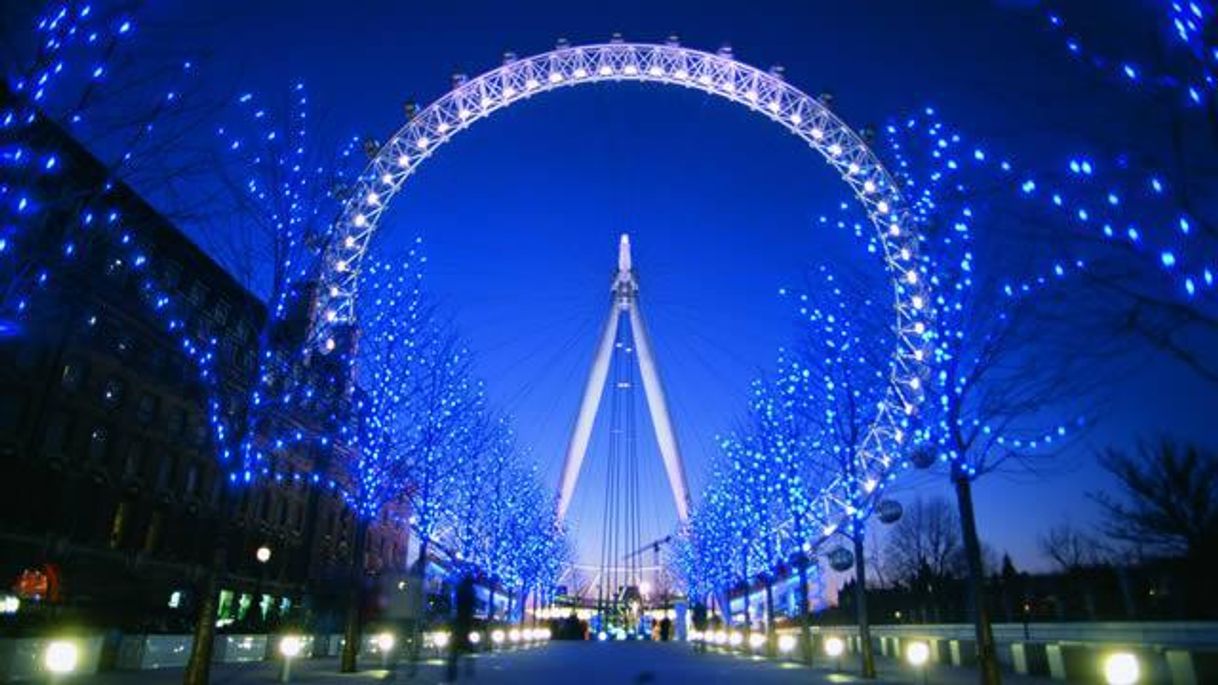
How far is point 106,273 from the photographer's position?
124 feet

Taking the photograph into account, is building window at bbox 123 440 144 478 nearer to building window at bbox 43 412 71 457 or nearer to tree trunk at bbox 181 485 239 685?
building window at bbox 43 412 71 457

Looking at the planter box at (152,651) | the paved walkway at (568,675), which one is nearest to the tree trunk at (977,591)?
the paved walkway at (568,675)

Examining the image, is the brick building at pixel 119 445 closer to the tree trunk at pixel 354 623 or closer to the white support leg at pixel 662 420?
the tree trunk at pixel 354 623

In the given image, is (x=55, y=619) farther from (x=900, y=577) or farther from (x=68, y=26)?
(x=900, y=577)

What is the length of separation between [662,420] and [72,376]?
157 ft

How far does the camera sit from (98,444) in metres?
40.1

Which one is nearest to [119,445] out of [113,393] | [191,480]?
[113,393]

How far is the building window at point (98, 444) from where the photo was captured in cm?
3944

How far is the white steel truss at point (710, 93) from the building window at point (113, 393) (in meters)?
19.0

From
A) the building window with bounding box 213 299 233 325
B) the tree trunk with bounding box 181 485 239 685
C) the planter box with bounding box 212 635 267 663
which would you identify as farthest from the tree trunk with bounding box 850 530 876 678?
the building window with bounding box 213 299 233 325

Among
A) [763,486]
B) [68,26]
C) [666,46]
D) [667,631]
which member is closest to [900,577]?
[667,631]

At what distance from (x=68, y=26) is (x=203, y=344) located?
9404 mm

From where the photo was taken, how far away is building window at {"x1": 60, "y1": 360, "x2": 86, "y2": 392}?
3769cm

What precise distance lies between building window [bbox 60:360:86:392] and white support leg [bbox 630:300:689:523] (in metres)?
46.3
